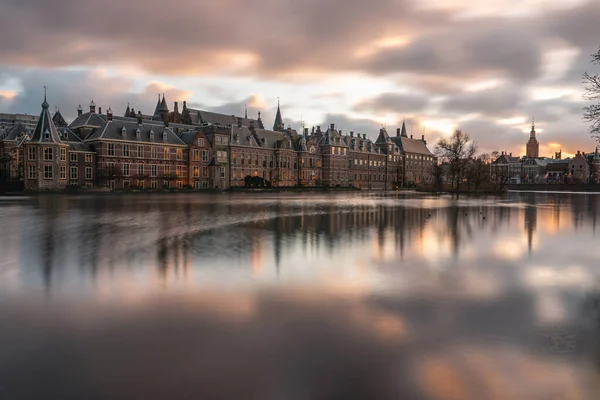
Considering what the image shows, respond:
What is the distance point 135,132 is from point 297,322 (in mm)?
75801

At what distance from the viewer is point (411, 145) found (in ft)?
470

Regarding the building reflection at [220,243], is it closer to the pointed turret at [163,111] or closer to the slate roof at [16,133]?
the slate roof at [16,133]

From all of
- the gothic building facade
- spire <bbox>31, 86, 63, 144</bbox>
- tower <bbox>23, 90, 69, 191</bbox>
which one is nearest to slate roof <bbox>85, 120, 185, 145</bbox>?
the gothic building facade

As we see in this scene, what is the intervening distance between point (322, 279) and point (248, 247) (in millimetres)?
4829

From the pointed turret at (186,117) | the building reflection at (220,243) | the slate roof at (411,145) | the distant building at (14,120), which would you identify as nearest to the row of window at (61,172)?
the pointed turret at (186,117)

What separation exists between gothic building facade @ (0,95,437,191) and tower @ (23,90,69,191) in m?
0.13

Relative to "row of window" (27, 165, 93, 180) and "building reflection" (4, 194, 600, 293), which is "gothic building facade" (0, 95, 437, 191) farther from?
"building reflection" (4, 194, 600, 293)

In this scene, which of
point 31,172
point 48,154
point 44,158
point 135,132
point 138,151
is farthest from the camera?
point 135,132

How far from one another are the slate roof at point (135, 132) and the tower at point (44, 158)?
6.66 meters

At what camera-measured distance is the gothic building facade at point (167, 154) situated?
67.2 metres

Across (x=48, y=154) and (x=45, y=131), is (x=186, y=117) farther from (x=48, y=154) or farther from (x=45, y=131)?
(x=48, y=154)

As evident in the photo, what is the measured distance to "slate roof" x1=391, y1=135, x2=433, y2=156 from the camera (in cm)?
13900

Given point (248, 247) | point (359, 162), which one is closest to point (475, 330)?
point (248, 247)

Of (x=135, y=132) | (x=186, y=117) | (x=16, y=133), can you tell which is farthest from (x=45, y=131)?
(x=186, y=117)
